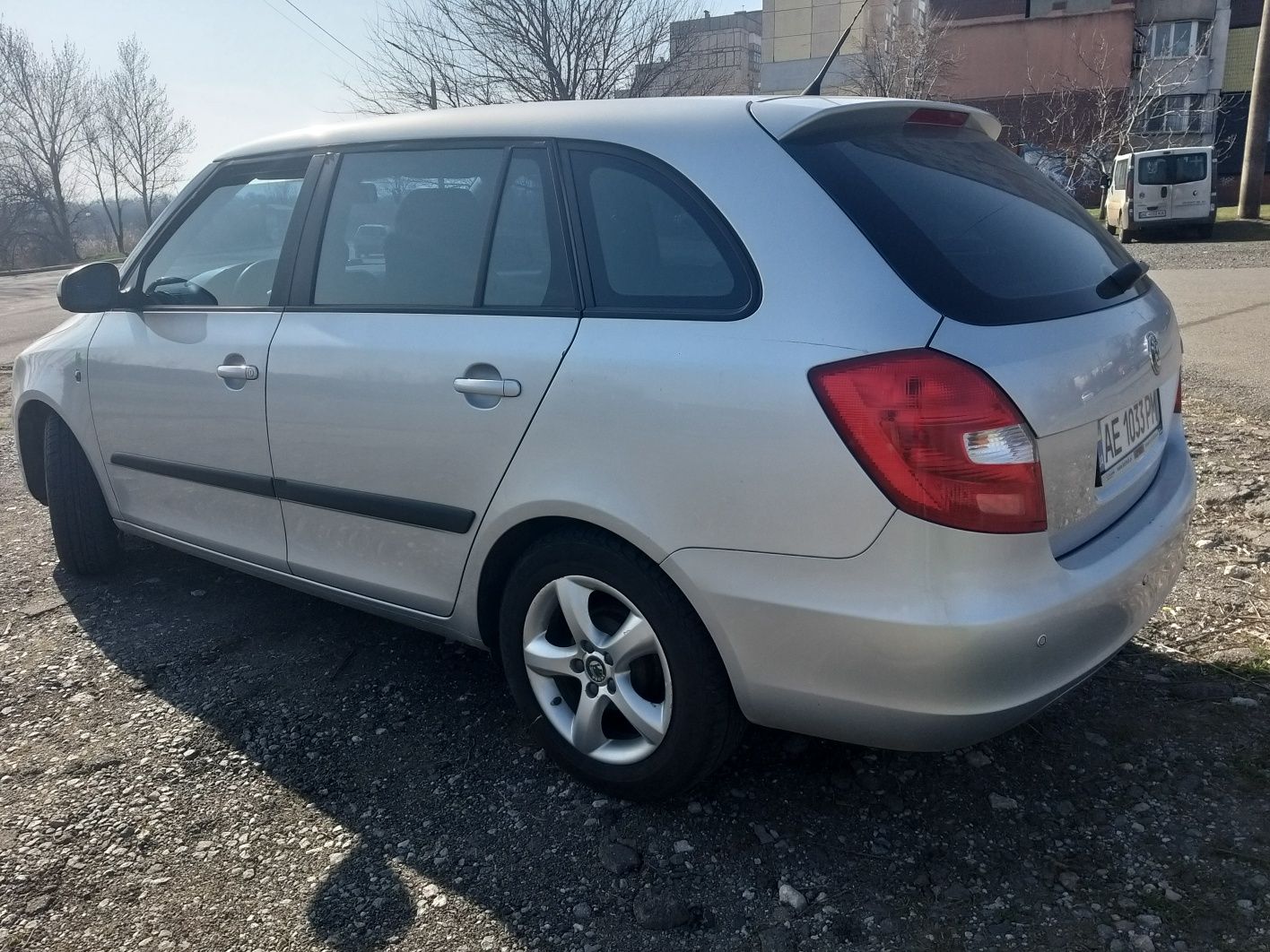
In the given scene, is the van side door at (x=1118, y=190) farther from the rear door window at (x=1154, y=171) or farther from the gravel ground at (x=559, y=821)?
the gravel ground at (x=559, y=821)

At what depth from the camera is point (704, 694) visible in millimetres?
2369

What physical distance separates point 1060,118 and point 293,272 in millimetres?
35684

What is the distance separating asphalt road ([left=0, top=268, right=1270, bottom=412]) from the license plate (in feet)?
13.8

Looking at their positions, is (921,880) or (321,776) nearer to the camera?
(921,880)

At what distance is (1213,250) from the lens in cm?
1855

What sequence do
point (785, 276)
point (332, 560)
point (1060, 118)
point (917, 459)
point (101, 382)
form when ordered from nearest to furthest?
point (917, 459) → point (785, 276) → point (332, 560) → point (101, 382) → point (1060, 118)

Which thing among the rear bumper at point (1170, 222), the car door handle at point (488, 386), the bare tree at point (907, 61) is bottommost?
the rear bumper at point (1170, 222)

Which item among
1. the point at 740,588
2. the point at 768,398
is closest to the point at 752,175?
the point at 768,398

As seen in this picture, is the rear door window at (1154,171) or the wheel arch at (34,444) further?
the rear door window at (1154,171)

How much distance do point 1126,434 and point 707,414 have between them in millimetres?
1027

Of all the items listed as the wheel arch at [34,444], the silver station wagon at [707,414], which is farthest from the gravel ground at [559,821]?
the wheel arch at [34,444]

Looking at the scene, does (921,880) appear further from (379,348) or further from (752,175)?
(379,348)

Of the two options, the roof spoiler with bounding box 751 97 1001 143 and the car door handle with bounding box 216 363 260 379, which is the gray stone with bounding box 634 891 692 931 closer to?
the roof spoiler with bounding box 751 97 1001 143

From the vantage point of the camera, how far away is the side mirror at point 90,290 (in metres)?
3.67
